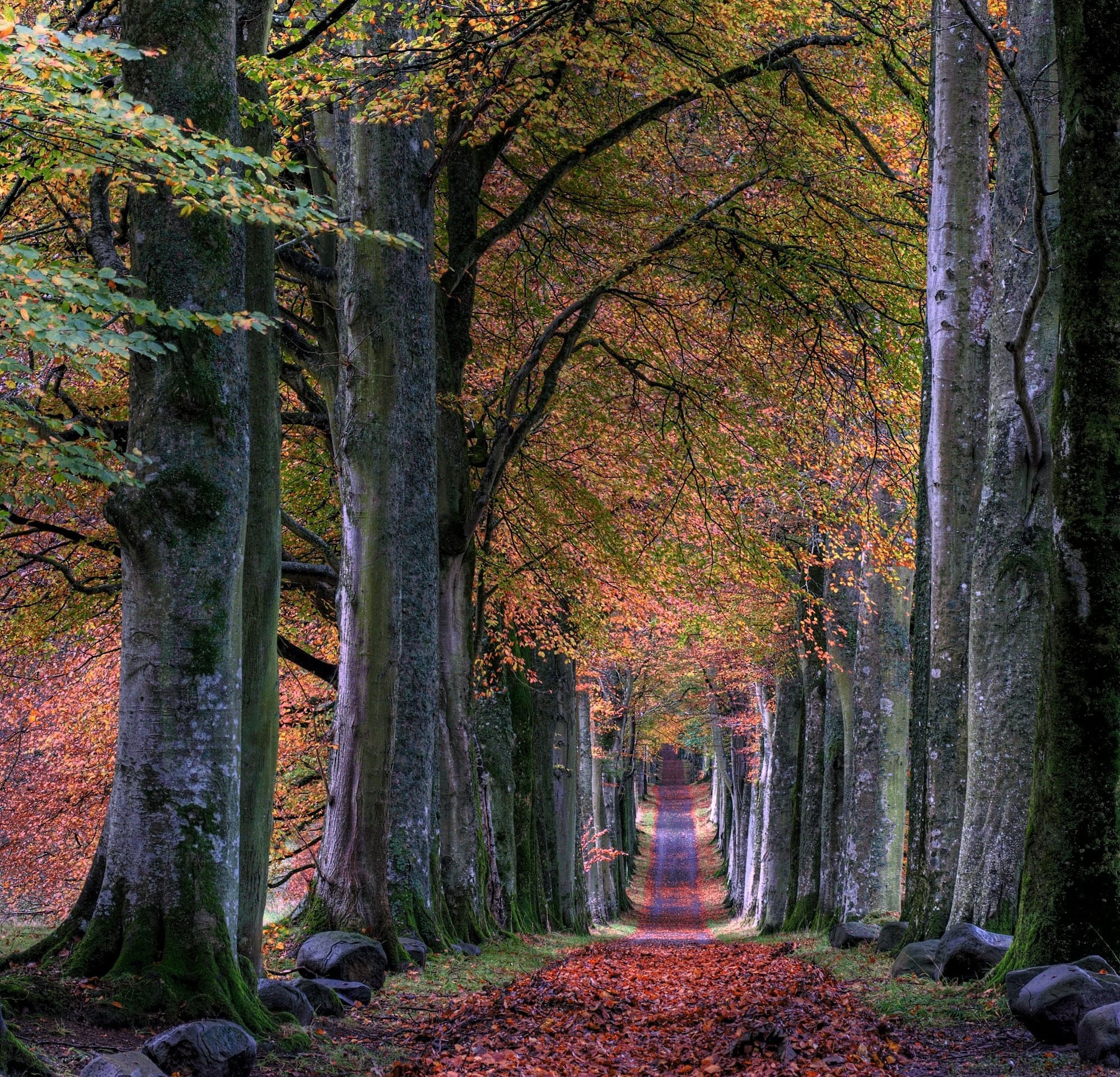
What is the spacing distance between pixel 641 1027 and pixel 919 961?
2.30m

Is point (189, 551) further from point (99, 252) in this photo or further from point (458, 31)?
point (458, 31)

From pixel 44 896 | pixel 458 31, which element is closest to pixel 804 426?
pixel 458 31

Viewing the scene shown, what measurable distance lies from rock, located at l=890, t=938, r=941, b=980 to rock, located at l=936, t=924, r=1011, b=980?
34 cm

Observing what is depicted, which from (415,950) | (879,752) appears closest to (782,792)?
(879,752)

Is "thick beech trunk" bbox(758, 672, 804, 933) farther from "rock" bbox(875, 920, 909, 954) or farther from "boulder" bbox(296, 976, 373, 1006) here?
"boulder" bbox(296, 976, 373, 1006)

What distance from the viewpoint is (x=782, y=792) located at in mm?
23750

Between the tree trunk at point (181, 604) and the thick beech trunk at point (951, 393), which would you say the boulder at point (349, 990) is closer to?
the tree trunk at point (181, 604)

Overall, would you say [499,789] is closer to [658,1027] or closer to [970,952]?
[658,1027]

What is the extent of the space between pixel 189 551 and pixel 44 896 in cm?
1589

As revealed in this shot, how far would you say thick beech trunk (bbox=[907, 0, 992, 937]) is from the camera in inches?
383

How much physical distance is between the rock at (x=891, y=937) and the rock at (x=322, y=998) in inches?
226

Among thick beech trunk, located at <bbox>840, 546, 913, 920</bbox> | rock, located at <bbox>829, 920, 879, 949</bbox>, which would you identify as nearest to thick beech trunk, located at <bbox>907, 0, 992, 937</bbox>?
rock, located at <bbox>829, 920, 879, 949</bbox>

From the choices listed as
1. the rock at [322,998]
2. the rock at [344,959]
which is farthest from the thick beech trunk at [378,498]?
the rock at [322,998]

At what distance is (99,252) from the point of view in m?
6.90
